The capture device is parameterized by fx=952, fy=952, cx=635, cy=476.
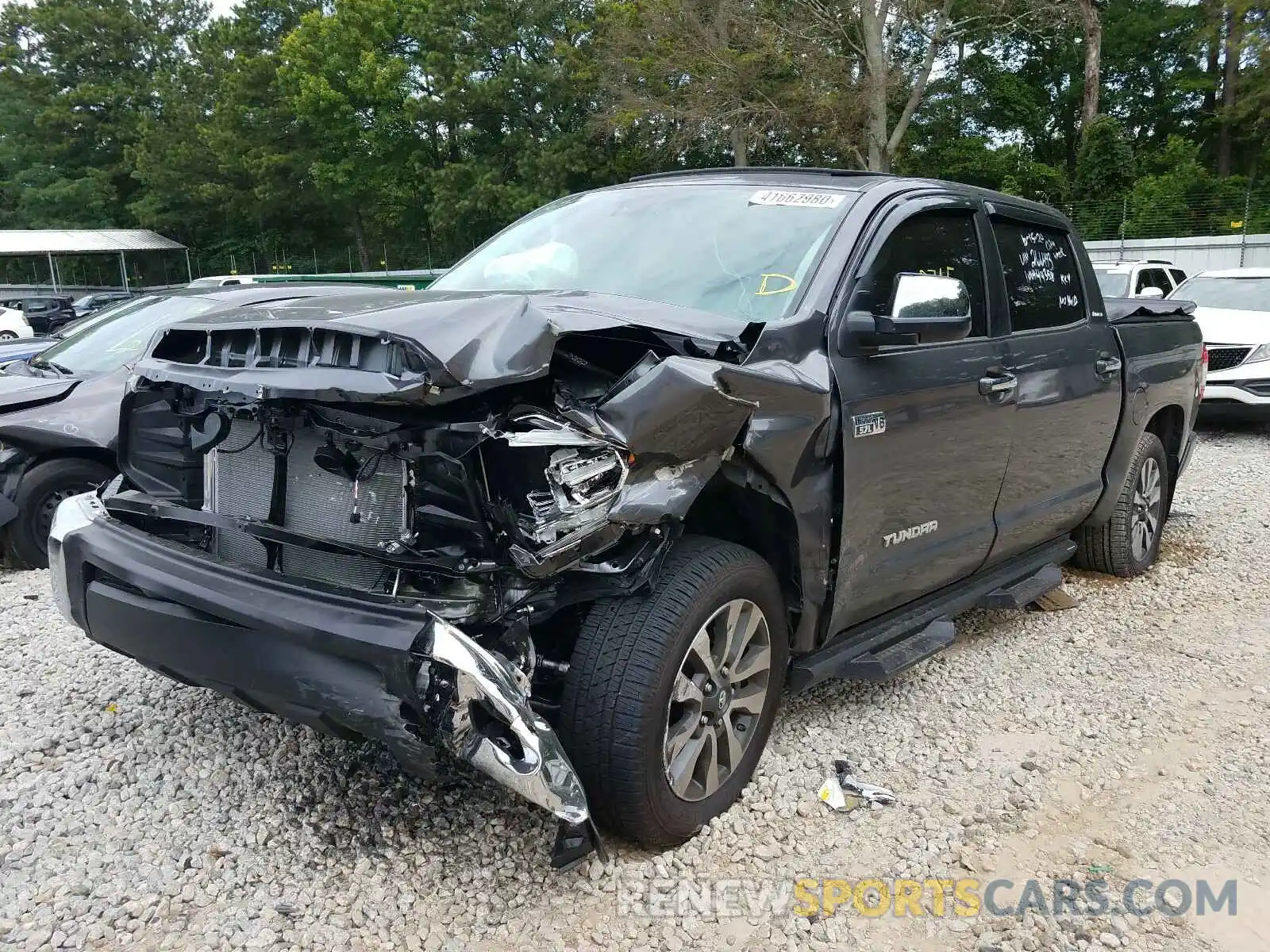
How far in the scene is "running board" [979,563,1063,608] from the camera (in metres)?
4.09

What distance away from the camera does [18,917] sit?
244cm

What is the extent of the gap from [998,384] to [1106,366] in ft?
4.22

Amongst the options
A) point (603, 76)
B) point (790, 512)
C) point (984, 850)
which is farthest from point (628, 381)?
point (603, 76)

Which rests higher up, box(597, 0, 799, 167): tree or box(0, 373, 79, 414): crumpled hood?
box(597, 0, 799, 167): tree

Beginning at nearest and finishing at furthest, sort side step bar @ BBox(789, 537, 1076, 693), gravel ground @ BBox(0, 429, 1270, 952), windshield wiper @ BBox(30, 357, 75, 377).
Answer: gravel ground @ BBox(0, 429, 1270, 952)
side step bar @ BBox(789, 537, 1076, 693)
windshield wiper @ BBox(30, 357, 75, 377)

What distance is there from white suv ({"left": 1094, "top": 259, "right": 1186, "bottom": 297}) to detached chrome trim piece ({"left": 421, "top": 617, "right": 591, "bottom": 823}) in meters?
12.6

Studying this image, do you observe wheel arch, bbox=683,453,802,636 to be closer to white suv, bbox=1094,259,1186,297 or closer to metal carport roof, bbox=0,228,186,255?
white suv, bbox=1094,259,1186,297

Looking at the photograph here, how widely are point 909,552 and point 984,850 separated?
1.02 meters

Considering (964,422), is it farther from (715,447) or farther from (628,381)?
(628,381)

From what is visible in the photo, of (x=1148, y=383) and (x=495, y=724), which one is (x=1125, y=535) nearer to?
(x=1148, y=383)

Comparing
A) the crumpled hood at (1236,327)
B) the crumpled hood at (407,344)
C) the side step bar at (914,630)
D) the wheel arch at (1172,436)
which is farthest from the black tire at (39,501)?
the crumpled hood at (1236,327)

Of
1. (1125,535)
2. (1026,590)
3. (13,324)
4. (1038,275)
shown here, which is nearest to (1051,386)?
(1038,275)

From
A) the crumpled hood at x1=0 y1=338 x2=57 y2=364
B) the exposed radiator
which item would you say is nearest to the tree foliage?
the crumpled hood at x1=0 y1=338 x2=57 y2=364

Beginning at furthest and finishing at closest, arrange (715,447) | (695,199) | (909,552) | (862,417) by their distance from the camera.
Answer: (695,199)
(909,552)
(862,417)
(715,447)
